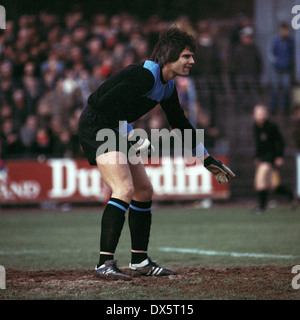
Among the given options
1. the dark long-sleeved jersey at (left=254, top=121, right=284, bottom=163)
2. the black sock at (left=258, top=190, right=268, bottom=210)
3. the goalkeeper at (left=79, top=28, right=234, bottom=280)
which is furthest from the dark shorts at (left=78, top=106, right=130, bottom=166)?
the dark long-sleeved jersey at (left=254, top=121, right=284, bottom=163)

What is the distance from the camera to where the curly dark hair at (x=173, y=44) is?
663 cm

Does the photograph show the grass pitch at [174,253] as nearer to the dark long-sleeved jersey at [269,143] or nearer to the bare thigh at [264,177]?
the bare thigh at [264,177]

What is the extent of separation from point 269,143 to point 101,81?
4673mm

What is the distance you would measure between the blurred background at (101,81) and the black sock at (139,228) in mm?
10862

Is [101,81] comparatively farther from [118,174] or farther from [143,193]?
[118,174]

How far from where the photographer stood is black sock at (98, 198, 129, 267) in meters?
6.55

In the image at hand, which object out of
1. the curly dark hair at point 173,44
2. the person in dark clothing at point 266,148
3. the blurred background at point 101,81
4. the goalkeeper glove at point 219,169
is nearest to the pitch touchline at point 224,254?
the goalkeeper glove at point 219,169

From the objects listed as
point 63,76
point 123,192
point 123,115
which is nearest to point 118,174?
point 123,192

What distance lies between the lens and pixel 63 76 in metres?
18.2

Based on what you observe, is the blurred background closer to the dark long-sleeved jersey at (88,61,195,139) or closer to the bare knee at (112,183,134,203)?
the dark long-sleeved jersey at (88,61,195,139)

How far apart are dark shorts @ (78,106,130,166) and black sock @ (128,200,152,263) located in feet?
2.27

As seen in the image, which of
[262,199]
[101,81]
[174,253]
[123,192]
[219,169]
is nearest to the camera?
[123,192]
